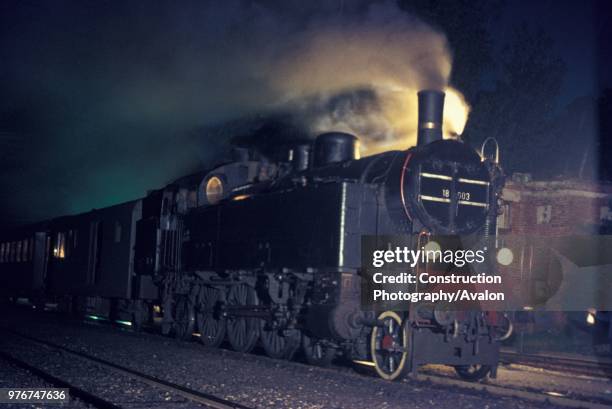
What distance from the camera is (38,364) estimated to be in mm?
10195

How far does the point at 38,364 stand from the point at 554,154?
32352 mm

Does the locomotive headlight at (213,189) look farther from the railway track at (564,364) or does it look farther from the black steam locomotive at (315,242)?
the railway track at (564,364)

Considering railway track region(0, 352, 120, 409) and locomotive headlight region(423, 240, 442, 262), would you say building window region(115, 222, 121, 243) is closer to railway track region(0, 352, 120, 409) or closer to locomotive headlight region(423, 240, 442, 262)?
railway track region(0, 352, 120, 409)

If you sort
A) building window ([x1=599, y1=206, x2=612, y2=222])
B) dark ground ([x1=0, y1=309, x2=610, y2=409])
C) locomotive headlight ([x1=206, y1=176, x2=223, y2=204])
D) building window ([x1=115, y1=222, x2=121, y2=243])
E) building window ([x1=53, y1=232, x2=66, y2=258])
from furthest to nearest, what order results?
1. building window ([x1=53, y1=232, x2=66, y2=258])
2. building window ([x1=599, y1=206, x2=612, y2=222])
3. building window ([x1=115, y1=222, x2=121, y2=243])
4. locomotive headlight ([x1=206, y1=176, x2=223, y2=204])
5. dark ground ([x1=0, y1=309, x2=610, y2=409])

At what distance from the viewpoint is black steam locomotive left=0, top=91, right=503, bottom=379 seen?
9539 mm

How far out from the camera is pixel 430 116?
10.4 metres

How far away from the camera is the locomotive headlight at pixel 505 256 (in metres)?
10.1

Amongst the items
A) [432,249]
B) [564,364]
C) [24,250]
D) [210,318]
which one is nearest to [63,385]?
[432,249]

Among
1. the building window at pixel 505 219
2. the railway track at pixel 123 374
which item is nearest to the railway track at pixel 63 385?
the railway track at pixel 123 374

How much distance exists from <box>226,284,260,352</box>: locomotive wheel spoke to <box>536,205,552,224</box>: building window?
12.0 meters

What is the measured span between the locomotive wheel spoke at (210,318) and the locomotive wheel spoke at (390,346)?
3977 mm

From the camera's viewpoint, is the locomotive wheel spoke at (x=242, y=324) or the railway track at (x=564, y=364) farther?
the locomotive wheel spoke at (x=242, y=324)

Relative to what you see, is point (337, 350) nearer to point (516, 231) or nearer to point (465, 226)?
point (465, 226)

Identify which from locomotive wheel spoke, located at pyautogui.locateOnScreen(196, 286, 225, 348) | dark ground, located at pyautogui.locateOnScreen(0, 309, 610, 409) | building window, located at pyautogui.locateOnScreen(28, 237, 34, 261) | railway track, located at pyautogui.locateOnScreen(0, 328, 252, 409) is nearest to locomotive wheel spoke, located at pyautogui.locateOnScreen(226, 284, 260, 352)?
locomotive wheel spoke, located at pyautogui.locateOnScreen(196, 286, 225, 348)
